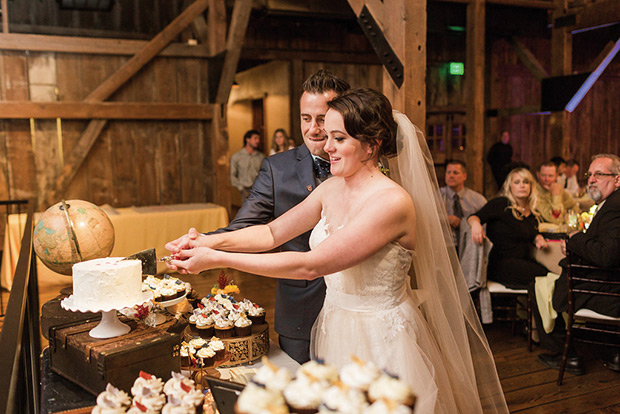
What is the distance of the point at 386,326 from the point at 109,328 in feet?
2.97

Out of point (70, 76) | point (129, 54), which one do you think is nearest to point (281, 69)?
point (129, 54)

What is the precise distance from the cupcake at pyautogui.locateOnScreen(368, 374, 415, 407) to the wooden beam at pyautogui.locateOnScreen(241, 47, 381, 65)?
832cm

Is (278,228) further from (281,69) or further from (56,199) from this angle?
(281,69)

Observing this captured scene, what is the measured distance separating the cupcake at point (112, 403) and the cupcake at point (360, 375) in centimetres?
54

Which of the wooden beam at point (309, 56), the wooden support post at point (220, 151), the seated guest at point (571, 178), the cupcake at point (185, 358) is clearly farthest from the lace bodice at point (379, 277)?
the wooden beam at point (309, 56)

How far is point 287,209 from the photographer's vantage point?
94.1 inches

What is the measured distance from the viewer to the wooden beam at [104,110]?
21.2 feet

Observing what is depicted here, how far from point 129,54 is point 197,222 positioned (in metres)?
2.34

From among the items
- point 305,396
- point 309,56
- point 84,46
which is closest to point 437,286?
point 305,396

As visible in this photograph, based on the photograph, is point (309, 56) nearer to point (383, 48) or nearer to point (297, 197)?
point (383, 48)

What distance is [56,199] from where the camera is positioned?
6.73 m

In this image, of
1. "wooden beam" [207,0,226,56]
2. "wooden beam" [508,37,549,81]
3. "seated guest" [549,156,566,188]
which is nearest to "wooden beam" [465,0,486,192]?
"seated guest" [549,156,566,188]

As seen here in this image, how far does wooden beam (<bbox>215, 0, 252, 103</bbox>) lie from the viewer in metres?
6.57

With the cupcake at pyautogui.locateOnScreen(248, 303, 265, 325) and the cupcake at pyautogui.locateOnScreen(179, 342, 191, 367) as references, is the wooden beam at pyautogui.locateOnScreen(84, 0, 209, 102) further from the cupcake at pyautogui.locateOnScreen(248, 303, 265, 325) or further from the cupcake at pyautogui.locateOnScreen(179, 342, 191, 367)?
the cupcake at pyautogui.locateOnScreen(179, 342, 191, 367)
